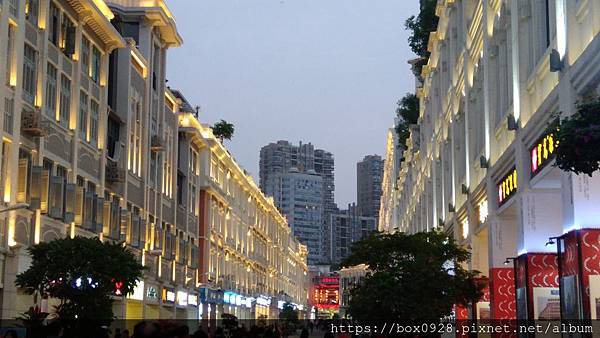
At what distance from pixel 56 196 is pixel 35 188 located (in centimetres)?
232

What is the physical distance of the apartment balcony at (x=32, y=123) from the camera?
3103 centimetres

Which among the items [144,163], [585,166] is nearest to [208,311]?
[144,163]

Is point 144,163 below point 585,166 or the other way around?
the other way around

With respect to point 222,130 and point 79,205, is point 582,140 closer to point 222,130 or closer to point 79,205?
point 79,205

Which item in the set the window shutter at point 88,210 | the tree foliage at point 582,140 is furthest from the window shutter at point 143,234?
the tree foliage at point 582,140

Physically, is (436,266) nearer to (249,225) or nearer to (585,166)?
(585,166)

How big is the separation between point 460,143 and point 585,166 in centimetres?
2497

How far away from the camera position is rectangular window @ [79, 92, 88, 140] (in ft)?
124

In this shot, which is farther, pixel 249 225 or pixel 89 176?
pixel 249 225

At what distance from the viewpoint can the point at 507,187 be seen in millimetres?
24844

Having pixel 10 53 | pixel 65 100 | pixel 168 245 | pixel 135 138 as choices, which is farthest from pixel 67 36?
pixel 168 245

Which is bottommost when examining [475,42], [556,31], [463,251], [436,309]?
[436,309]

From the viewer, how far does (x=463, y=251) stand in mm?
29797

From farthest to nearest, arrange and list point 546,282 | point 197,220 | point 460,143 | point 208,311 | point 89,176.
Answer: point 208,311
point 197,220
point 89,176
point 460,143
point 546,282
